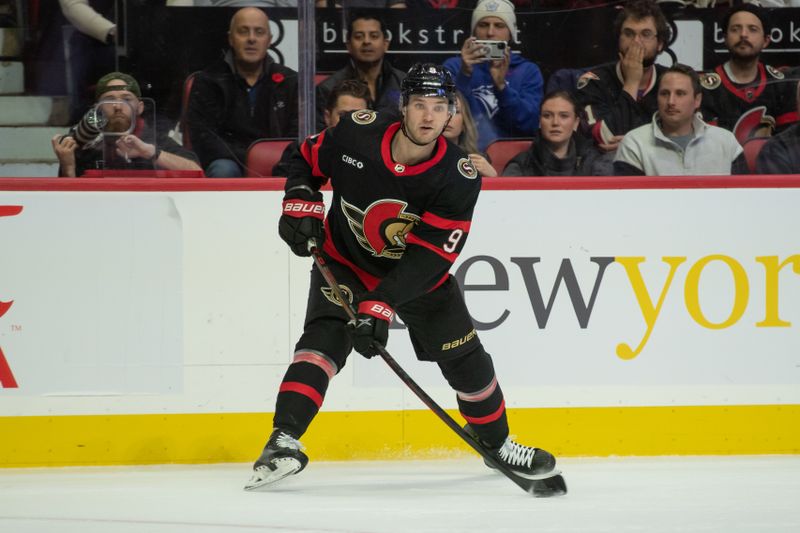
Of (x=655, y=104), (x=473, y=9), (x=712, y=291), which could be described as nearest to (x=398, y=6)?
(x=473, y=9)

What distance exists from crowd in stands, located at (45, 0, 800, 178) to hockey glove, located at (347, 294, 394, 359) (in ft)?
3.43

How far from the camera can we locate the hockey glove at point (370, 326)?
3078 millimetres

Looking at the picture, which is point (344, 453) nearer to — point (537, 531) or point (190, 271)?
point (190, 271)

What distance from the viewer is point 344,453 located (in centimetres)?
397

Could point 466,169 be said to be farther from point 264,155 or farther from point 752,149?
point 752,149

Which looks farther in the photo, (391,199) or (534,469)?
(534,469)

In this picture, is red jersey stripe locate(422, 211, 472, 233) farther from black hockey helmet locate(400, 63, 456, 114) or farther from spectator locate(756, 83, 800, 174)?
spectator locate(756, 83, 800, 174)

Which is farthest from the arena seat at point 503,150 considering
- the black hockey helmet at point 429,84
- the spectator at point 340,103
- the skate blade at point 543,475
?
the skate blade at point 543,475

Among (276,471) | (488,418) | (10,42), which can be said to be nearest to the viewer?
(276,471)

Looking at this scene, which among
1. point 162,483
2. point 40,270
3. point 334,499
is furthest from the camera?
point 40,270

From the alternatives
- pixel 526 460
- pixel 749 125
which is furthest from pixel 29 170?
pixel 749 125

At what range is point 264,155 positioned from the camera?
13.1 feet

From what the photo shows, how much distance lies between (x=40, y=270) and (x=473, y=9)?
1738 millimetres

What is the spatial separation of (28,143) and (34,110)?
12cm
